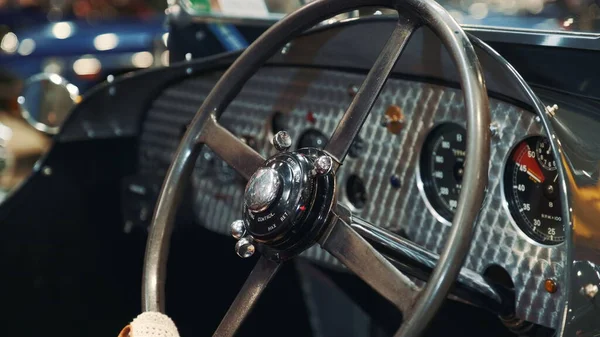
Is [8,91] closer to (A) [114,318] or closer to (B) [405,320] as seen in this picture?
(A) [114,318]

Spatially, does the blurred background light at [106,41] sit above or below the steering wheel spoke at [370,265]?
above

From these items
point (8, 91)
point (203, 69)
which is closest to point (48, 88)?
point (203, 69)

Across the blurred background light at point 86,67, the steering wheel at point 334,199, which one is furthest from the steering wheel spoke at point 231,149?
the blurred background light at point 86,67

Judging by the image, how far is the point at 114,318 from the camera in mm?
2312

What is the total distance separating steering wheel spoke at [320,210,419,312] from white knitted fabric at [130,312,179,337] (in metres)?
0.26

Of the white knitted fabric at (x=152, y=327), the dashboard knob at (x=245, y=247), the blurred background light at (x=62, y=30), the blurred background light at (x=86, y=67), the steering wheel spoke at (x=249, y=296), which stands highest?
the blurred background light at (x=62, y=30)

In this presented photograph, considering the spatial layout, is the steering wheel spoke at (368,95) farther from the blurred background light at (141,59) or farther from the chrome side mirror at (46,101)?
the blurred background light at (141,59)

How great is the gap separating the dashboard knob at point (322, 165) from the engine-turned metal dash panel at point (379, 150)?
424 mm

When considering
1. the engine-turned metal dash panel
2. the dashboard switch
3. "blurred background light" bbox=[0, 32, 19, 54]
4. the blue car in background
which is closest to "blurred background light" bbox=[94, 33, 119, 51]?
the blue car in background

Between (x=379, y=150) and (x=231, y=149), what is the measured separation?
43 centimetres

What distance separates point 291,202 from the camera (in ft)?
3.82

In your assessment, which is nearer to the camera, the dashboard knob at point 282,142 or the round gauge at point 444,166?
the dashboard knob at point 282,142

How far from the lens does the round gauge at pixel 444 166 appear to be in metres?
1.57

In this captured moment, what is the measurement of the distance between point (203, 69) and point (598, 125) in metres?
1.04
